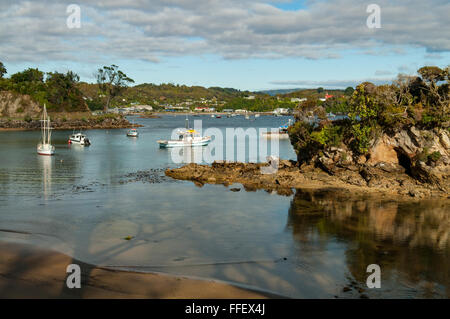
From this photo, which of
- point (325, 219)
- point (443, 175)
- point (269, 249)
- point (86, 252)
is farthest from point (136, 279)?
point (443, 175)

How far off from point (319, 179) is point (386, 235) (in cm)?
1265

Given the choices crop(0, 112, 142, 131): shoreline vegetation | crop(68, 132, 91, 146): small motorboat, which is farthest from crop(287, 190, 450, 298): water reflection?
crop(0, 112, 142, 131): shoreline vegetation

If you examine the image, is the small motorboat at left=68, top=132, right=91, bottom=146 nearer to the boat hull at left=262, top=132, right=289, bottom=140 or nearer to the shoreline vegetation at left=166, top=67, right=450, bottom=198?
the boat hull at left=262, top=132, right=289, bottom=140

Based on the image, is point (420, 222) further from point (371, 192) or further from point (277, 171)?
point (277, 171)

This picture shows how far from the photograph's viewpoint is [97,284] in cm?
1405

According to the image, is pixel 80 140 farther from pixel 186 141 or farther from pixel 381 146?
pixel 381 146

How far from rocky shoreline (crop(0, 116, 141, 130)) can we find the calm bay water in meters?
91.1

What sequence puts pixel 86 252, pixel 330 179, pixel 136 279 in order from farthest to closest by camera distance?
pixel 330 179, pixel 86 252, pixel 136 279

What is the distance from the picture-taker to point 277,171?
36469 millimetres

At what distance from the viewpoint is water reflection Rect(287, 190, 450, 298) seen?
48.9ft

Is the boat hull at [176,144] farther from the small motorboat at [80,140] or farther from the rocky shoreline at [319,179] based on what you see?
the rocky shoreline at [319,179]

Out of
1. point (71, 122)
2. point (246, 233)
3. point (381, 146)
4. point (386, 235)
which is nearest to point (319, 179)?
point (381, 146)

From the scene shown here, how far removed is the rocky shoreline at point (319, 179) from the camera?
28.5m
